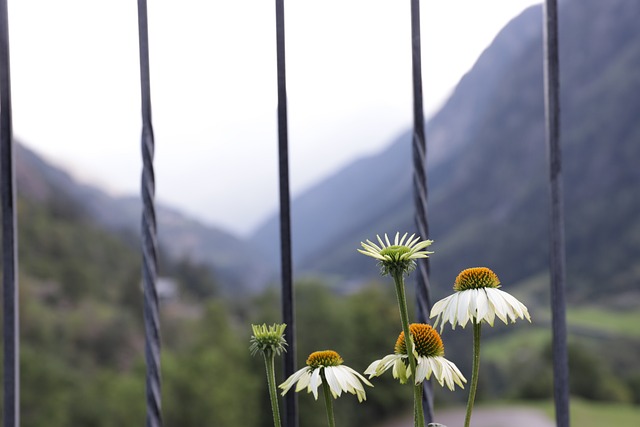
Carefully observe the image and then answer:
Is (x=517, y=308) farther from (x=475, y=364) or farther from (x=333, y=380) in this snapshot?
(x=333, y=380)

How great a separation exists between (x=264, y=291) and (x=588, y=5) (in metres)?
19.1

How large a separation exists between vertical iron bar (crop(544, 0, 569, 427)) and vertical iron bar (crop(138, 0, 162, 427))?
0.52 metres

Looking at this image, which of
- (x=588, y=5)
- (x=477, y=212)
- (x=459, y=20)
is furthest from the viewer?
(x=588, y=5)

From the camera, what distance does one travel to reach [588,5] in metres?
28.2

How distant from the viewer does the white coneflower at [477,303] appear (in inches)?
27.2

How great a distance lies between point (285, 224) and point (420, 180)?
0.19m

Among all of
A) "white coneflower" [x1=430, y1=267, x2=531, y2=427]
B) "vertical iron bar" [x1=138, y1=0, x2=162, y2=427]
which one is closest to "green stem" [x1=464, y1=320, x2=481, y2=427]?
"white coneflower" [x1=430, y1=267, x2=531, y2=427]

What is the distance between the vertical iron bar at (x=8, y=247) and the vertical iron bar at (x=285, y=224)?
0.34 meters

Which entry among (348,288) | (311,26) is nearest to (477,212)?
(348,288)

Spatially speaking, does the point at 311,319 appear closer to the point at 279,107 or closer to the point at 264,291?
the point at 264,291

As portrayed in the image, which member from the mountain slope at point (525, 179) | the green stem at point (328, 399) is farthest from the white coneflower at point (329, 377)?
the mountain slope at point (525, 179)

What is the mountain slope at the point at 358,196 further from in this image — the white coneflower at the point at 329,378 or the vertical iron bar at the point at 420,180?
the white coneflower at the point at 329,378

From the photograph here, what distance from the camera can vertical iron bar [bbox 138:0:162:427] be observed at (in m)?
0.87

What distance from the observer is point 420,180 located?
Answer: 3.12 ft
